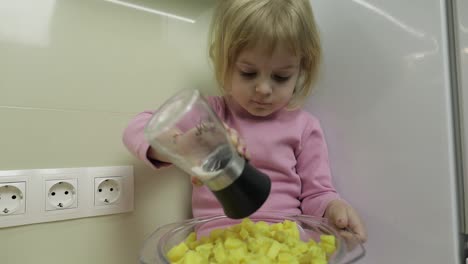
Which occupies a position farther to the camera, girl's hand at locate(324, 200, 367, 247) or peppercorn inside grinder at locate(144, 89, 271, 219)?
girl's hand at locate(324, 200, 367, 247)

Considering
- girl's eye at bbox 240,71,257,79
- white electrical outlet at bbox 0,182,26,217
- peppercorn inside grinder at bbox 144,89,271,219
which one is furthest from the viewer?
girl's eye at bbox 240,71,257,79

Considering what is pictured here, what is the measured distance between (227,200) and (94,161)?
0.33 meters

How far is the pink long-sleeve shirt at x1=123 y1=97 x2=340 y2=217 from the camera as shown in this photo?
72 cm

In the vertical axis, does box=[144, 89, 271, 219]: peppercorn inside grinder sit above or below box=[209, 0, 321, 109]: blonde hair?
below

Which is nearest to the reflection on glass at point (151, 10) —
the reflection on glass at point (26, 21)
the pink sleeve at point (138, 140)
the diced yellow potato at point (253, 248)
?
the reflection on glass at point (26, 21)

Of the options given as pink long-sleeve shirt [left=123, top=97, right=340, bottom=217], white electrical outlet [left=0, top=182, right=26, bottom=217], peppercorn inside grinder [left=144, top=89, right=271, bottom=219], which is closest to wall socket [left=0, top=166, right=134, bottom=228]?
white electrical outlet [left=0, top=182, right=26, bottom=217]

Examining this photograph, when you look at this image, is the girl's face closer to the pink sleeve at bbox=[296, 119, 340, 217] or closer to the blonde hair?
the blonde hair

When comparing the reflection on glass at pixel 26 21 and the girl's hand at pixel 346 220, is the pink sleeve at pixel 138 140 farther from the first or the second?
the girl's hand at pixel 346 220

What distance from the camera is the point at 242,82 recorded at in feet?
2.28

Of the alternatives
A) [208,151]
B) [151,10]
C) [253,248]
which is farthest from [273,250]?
[151,10]

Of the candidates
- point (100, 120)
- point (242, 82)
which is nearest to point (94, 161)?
point (100, 120)

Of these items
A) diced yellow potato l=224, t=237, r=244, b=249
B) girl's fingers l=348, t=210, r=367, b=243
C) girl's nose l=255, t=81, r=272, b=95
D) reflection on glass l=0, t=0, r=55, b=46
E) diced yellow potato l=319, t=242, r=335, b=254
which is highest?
reflection on glass l=0, t=0, r=55, b=46

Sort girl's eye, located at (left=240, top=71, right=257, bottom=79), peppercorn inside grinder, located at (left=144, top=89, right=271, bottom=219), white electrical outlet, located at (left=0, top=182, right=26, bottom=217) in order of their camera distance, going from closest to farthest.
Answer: peppercorn inside grinder, located at (left=144, top=89, right=271, bottom=219), white electrical outlet, located at (left=0, top=182, right=26, bottom=217), girl's eye, located at (left=240, top=71, right=257, bottom=79)

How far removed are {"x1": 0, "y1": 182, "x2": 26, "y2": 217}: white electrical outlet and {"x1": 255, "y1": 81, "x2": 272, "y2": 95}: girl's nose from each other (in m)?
0.43
